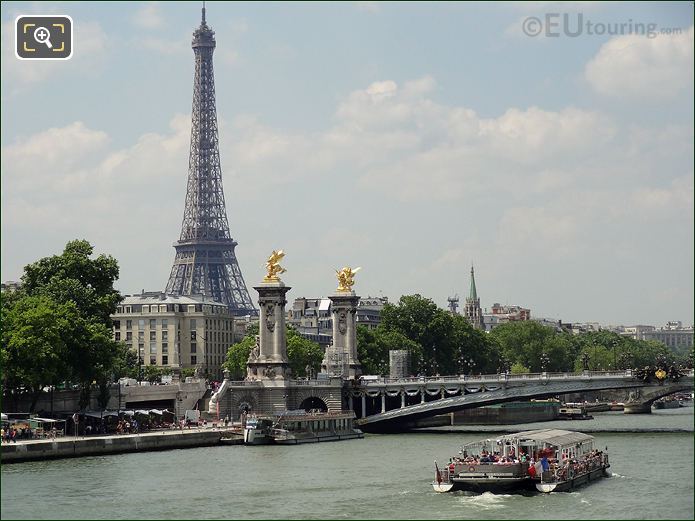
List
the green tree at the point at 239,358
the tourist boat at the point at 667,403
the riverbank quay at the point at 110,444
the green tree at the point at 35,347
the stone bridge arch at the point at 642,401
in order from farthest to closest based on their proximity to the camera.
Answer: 1. the tourist boat at the point at 667,403
2. the stone bridge arch at the point at 642,401
3. the green tree at the point at 239,358
4. the green tree at the point at 35,347
5. the riverbank quay at the point at 110,444

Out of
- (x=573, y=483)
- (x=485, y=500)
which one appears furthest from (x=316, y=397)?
(x=485, y=500)

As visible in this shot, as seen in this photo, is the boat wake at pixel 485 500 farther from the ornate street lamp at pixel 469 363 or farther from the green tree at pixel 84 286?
the ornate street lamp at pixel 469 363

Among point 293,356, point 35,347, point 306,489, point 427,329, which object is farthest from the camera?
point 427,329

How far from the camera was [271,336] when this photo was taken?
87.6 m

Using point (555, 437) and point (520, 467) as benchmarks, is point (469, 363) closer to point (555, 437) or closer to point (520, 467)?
point (555, 437)

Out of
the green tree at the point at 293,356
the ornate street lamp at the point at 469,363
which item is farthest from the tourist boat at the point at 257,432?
the ornate street lamp at the point at 469,363

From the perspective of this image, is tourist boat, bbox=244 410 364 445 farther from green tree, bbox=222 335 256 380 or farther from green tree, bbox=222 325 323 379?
green tree, bbox=222 335 256 380

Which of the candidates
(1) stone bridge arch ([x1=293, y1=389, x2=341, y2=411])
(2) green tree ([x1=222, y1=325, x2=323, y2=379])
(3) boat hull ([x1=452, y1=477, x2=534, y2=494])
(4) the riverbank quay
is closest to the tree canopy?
(4) the riverbank quay

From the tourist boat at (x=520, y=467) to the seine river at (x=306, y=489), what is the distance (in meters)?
0.57

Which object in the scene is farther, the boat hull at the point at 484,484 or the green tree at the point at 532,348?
the green tree at the point at 532,348

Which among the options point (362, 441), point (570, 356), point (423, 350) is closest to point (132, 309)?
point (423, 350)

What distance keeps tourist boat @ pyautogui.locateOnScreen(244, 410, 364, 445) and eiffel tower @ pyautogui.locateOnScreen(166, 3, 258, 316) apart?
83.9 meters

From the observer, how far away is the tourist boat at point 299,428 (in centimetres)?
7431

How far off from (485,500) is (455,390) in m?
37.3
